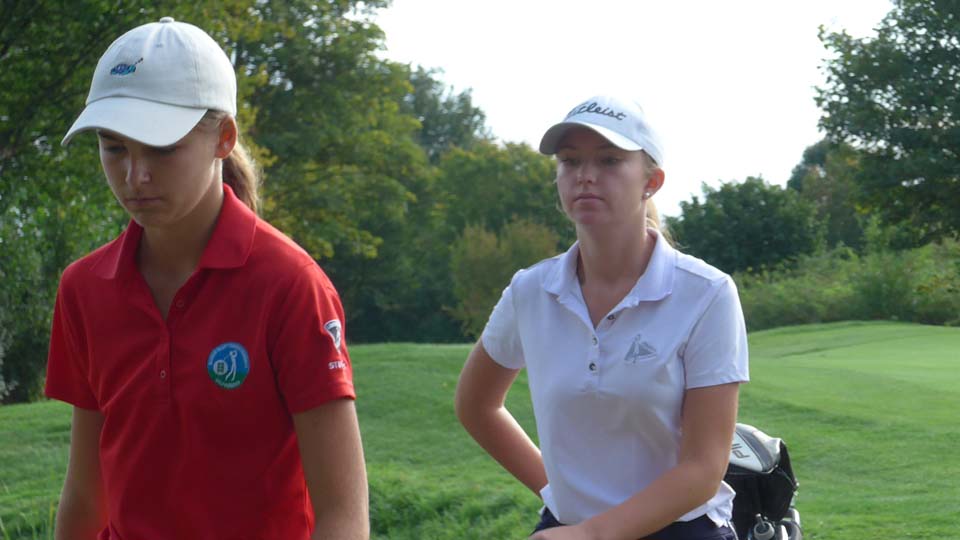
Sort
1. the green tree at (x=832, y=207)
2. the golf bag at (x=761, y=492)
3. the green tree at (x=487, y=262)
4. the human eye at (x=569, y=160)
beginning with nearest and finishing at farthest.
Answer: the human eye at (x=569, y=160)
the golf bag at (x=761, y=492)
the green tree at (x=832, y=207)
the green tree at (x=487, y=262)

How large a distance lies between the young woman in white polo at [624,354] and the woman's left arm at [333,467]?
612mm

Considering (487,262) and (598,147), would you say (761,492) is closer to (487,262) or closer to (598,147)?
(598,147)

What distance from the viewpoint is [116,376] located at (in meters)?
2.64

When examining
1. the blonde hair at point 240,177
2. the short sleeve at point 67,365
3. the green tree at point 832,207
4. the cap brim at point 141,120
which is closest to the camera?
the cap brim at point 141,120

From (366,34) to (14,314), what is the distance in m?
26.5

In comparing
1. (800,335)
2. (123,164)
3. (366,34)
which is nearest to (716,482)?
(123,164)

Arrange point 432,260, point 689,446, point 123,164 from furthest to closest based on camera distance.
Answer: point 432,260 < point 689,446 < point 123,164

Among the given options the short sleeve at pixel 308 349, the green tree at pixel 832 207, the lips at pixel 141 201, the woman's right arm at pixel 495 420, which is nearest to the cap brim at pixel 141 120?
the lips at pixel 141 201

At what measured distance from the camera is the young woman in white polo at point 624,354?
2.98 m

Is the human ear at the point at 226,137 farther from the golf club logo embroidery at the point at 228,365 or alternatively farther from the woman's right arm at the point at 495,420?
the woman's right arm at the point at 495,420

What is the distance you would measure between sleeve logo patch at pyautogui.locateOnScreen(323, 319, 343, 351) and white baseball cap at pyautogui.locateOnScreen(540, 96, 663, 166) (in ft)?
3.12

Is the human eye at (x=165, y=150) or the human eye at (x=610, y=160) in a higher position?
the human eye at (x=165, y=150)

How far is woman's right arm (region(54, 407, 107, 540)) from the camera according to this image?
2779 mm

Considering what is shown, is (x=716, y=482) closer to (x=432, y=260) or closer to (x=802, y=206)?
(x=802, y=206)
